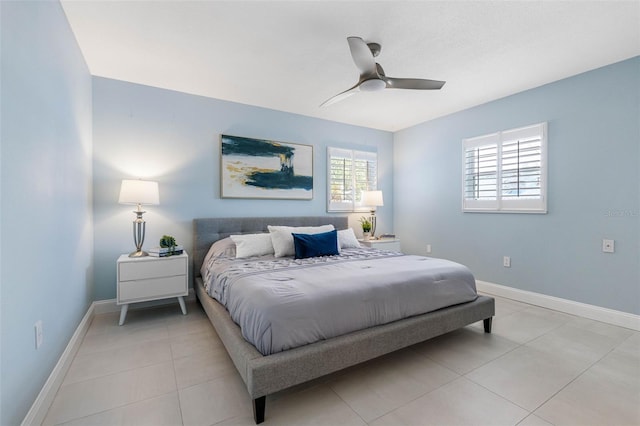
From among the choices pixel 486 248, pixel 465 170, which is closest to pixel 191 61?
pixel 465 170

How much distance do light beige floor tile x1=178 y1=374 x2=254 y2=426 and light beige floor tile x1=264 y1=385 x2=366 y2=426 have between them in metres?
0.16

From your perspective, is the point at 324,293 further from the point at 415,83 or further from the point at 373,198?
the point at 373,198

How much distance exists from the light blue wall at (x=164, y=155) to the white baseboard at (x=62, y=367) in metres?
0.14

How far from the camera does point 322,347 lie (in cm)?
167

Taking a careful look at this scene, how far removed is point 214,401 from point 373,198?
3509 mm

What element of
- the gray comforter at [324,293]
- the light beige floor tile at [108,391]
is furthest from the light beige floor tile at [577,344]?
the light beige floor tile at [108,391]

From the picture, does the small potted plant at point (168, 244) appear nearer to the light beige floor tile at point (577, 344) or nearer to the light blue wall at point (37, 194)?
the light blue wall at point (37, 194)

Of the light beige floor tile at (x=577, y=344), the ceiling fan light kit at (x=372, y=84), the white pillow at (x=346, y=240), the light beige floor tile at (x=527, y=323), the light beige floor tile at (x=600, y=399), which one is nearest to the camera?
the light beige floor tile at (x=600, y=399)

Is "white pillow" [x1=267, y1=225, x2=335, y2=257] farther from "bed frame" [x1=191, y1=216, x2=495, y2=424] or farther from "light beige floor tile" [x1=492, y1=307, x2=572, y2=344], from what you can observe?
"light beige floor tile" [x1=492, y1=307, x2=572, y2=344]

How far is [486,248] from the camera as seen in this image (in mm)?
3844

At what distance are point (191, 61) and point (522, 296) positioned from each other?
4.57m

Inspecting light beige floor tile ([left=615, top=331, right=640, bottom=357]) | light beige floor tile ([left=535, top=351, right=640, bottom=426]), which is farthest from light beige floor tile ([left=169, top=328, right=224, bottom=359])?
light beige floor tile ([left=615, top=331, right=640, bottom=357])

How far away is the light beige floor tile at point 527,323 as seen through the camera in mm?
2535

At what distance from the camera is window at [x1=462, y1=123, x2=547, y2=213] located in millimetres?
3311
